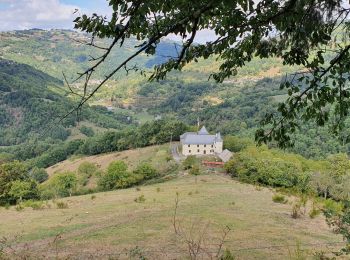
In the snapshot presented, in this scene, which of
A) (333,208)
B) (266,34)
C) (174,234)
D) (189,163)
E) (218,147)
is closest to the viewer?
(266,34)

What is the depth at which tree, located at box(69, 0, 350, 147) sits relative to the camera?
4.15m

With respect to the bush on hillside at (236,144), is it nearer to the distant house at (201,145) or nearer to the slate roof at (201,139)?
the distant house at (201,145)

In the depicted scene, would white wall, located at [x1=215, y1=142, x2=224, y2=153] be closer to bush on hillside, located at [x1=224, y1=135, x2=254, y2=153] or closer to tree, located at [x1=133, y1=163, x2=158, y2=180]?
bush on hillside, located at [x1=224, y1=135, x2=254, y2=153]

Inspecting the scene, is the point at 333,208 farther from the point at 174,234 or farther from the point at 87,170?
the point at 87,170

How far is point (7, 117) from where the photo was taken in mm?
195750

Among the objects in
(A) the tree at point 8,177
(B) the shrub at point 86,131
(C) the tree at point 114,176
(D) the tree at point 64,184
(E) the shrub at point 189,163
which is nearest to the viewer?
(A) the tree at point 8,177

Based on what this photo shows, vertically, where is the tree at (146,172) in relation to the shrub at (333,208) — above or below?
below

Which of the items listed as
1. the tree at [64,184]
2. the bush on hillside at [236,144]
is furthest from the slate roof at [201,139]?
the tree at [64,184]

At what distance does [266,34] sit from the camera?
17.9 feet

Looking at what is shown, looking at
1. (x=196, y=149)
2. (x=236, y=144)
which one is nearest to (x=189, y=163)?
(x=196, y=149)

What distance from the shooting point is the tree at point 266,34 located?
4148mm

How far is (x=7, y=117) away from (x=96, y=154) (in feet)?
391

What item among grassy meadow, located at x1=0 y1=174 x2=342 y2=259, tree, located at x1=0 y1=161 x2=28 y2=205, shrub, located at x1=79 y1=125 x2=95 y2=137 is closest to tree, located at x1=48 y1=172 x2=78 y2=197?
tree, located at x1=0 y1=161 x2=28 y2=205

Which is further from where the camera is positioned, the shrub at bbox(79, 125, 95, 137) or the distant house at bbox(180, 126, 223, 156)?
the shrub at bbox(79, 125, 95, 137)
